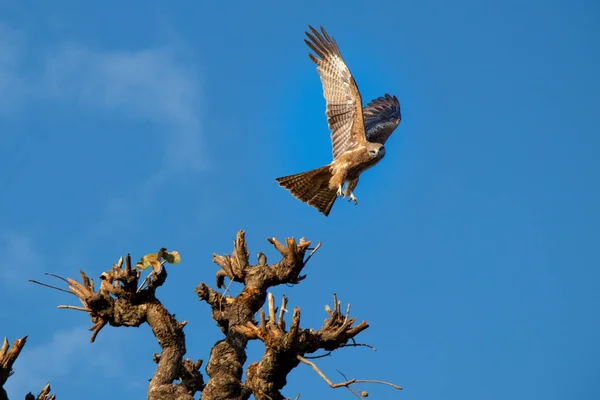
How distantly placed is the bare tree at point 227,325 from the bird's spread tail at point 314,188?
12.3ft

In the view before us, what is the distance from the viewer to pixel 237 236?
28.7ft

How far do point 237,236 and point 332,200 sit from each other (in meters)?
4.05

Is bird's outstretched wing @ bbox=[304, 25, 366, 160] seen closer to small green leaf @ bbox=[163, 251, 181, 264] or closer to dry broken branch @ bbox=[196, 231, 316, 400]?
dry broken branch @ bbox=[196, 231, 316, 400]

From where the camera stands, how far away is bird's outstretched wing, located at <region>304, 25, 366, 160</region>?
12.8m

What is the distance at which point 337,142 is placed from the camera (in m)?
13.0

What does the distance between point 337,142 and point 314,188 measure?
825mm

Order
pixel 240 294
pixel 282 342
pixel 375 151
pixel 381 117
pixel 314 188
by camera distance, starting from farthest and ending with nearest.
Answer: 1. pixel 381 117
2. pixel 314 188
3. pixel 375 151
4. pixel 240 294
5. pixel 282 342

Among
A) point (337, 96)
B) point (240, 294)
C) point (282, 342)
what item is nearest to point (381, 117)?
point (337, 96)

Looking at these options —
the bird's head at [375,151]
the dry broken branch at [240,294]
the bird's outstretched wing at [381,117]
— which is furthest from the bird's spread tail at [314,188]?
the dry broken branch at [240,294]

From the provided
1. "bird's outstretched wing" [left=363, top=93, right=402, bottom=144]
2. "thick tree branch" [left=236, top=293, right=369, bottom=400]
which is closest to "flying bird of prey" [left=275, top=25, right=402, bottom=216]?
"bird's outstretched wing" [left=363, top=93, right=402, bottom=144]

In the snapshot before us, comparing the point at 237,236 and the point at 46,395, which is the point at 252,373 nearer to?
the point at 237,236

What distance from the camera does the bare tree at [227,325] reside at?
7.71 metres

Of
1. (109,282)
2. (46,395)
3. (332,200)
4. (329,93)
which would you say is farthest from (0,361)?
(329,93)

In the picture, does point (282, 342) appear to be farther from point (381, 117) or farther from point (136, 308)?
point (381, 117)
